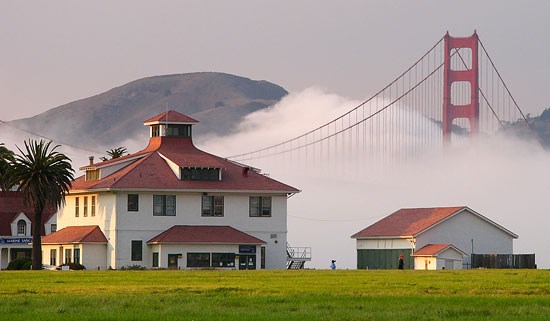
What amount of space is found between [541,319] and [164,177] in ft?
259

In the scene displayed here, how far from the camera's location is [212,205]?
119812 millimetres

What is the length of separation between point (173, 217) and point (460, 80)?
77478mm

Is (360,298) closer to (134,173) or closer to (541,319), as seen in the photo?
(541,319)

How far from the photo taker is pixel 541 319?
138 ft

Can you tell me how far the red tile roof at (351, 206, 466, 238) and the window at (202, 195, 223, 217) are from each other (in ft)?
41.1

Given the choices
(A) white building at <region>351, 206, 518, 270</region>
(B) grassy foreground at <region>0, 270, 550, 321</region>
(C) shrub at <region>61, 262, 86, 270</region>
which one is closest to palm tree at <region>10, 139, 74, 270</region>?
(C) shrub at <region>61, 262, 86, 270</region>

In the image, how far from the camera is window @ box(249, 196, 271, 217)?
12062 cm

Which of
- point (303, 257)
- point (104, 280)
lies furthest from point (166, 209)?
point (104, 280)

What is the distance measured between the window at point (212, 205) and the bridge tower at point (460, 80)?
55.7m

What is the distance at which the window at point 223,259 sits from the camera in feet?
379

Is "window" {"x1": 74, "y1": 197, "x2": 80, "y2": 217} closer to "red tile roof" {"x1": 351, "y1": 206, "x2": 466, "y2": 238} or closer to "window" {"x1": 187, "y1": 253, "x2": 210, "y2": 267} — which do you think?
"window" {"x1": 187, "y1": 253, "x2": 210, "y2": 267}

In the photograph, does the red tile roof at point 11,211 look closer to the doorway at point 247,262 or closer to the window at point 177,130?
the window at point 177,130

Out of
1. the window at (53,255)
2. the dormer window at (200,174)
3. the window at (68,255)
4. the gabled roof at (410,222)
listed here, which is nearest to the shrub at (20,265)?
the window at (53,255)

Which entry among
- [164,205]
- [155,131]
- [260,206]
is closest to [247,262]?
[260,206]
